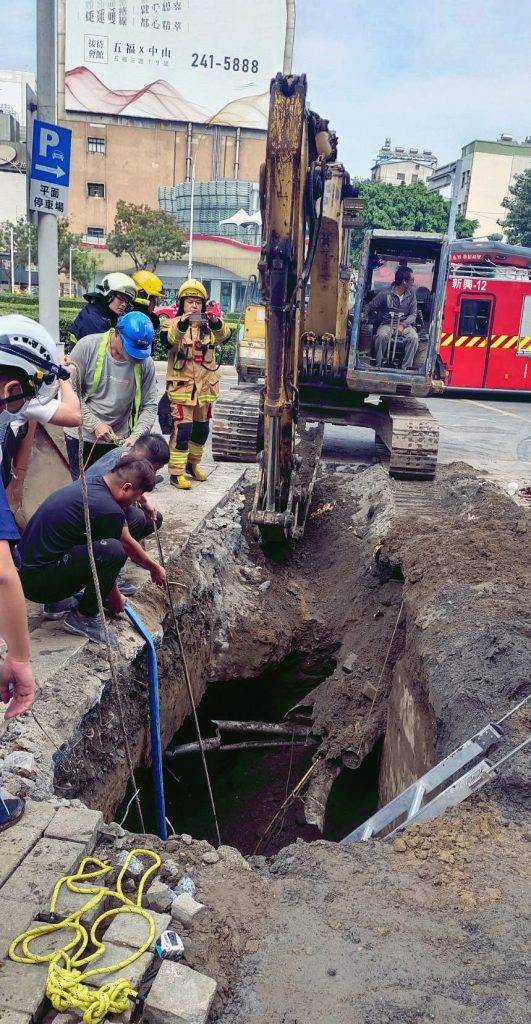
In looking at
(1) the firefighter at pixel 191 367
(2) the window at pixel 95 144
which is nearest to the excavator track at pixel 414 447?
(1) the firefighter at pixel 191 367

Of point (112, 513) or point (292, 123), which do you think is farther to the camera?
point (292, 123)

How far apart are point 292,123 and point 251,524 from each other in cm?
344

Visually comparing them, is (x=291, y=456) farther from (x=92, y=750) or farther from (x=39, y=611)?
(x=92, y=750)

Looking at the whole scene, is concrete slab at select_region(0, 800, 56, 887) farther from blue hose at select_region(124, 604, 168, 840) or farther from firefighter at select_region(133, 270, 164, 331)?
firefighter at select_region(133, 270, 164, 331)

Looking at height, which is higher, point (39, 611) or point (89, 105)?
point (89, 105)

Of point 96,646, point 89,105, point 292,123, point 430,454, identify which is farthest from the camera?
point 89,105

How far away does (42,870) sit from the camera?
9.38 ft

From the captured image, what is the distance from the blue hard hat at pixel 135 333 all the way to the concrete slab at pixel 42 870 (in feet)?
11.2

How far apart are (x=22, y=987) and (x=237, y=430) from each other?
712cm

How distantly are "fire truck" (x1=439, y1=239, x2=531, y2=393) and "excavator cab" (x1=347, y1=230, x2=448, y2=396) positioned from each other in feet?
29.8

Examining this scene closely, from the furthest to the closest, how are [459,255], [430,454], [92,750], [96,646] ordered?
[459,255]
[430,454]
[96,646]
[92,750]

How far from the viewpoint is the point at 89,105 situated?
47500mm

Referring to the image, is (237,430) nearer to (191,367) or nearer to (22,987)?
(191,367)

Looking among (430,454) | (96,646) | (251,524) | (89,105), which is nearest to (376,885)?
(96,646)
